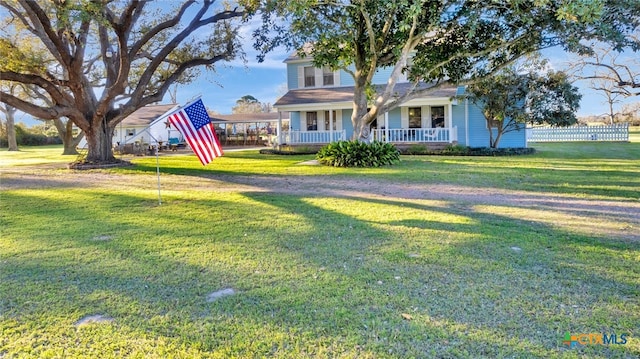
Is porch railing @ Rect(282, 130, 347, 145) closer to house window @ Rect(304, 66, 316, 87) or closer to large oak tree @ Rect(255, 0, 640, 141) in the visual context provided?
house window @ Rect(304, 66, 316, 87)

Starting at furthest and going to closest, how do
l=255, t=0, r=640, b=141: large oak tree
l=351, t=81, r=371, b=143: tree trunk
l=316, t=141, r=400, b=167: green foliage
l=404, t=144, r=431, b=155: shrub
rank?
l=404, t=144, r=431, b=155: shrub < l=351, t=81, r=371, b=143: tree trunk < l=316, t=141, r=400, b=167: green foliage < l=255, t=0, r=640, b=141: large oak tree

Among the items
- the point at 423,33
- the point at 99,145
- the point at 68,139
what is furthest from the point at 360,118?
the point at 68,139

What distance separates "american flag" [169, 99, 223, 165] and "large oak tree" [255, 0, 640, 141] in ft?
13.8

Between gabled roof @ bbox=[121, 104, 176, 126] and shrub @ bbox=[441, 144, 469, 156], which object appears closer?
shrub @ bbox=[441, 144, 469, 156]

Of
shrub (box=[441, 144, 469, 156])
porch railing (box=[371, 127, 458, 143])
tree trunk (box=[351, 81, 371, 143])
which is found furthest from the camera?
porch railing (box=[371, 127, 458, 143])

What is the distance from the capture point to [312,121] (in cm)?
2427

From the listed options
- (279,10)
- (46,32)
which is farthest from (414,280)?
(46,32)

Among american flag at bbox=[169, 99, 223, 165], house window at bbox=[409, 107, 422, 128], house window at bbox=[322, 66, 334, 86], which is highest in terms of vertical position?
→ house window at bbox=[322, 66, 334, 86]

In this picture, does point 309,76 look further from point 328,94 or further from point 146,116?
point 146,116

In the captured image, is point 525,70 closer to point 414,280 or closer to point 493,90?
point 493,90

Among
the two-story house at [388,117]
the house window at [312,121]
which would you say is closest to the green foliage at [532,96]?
the two-story house at [388,117]

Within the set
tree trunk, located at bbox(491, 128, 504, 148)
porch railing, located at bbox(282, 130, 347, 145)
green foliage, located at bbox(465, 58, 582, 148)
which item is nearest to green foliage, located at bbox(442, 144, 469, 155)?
tree trunk, located at bbox(491, 128, 504, 148)

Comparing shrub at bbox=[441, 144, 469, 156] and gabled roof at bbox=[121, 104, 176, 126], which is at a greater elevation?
gabled roof at bbox=[121, 104, 176, 126]

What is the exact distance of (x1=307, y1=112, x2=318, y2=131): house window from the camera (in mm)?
24156
